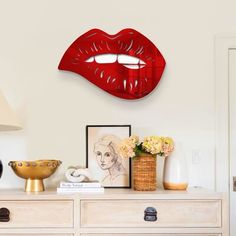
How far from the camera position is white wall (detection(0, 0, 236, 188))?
100 inches

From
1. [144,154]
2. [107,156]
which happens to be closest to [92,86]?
[107,156]

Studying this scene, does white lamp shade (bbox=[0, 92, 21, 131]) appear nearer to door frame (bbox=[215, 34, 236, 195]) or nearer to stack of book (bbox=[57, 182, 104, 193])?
stack of book (bbox=[57, 182, 104, 193])

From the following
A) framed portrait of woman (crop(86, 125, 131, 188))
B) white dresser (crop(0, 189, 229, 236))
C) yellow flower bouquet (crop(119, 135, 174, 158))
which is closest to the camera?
white dresser (crop(0, 189, 229, 236))

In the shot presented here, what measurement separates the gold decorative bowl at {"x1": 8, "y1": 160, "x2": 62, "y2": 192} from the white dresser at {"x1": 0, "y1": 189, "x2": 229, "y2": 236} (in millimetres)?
141

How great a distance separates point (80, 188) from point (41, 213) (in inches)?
9.6

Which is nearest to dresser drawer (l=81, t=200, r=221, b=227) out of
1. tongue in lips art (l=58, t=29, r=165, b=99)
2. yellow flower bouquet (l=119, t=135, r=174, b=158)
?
yellow flower bouquet (l=119, t=135, r=174, b=158)

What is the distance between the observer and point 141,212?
2.12m

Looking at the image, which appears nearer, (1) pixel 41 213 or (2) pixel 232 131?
(1) pixel 41 213

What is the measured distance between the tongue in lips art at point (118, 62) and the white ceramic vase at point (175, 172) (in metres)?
0.44

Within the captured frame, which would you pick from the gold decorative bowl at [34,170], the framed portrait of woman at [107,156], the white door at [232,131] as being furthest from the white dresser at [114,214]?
the white door at [232,131]

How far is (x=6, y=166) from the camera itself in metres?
2.54

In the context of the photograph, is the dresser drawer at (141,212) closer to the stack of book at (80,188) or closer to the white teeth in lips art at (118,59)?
the stack of book at (80,188)

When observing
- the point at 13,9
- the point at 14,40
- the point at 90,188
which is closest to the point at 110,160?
the point at 90,188

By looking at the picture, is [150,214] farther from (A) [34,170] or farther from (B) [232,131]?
(B) [232,131]
